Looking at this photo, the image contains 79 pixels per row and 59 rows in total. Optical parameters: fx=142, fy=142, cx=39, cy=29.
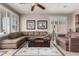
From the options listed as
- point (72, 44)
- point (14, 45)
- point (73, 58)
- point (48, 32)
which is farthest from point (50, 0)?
point (48, 32)

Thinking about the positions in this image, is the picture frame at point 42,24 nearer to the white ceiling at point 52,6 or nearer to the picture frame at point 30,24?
the picture frame at point 30,24

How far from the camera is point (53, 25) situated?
11664mm

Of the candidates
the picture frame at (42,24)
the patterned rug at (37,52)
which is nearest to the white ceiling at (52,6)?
the patterned rug at (37,52)

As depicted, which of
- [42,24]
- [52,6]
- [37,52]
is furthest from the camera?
[42,24]

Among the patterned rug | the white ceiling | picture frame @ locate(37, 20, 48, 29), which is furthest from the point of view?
picture frame @ locate(37, 20, 48, 29)

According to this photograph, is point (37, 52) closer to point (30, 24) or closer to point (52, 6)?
point (52, 6)

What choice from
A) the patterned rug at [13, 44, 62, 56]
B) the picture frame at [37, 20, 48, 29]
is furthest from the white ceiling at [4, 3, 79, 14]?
the picture frame at [37, 20, 48, 29]

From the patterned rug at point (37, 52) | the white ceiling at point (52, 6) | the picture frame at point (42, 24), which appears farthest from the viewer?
the picture frame at point (42, 24)

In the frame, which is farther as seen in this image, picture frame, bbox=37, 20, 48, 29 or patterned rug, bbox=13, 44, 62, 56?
picture frame, bbox=37, 20, 48, 29

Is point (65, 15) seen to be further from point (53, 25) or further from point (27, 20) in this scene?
point (27, 20)

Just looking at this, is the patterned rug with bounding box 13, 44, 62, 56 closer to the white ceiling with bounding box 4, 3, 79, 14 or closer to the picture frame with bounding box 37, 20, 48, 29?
the white ceiling with bounding box 4, 3, 79, 14

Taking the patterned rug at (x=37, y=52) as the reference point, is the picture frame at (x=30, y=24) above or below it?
above

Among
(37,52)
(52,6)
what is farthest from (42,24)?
(37,52)

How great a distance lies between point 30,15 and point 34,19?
0.47 metres
